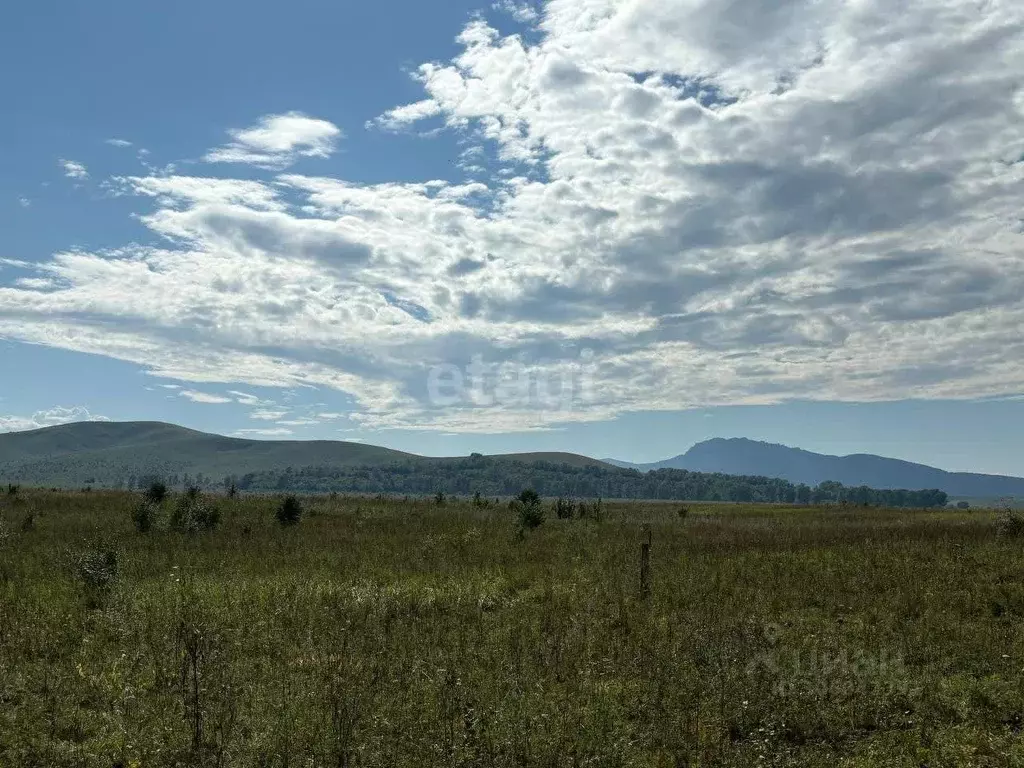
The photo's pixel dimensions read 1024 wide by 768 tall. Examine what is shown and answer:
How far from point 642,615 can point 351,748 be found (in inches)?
298

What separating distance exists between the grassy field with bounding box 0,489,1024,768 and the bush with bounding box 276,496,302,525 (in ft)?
29.5

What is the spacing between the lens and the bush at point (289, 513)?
30.7 m

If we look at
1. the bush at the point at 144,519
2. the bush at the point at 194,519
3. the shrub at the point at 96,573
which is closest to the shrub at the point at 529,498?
the bush at the point at 194,519

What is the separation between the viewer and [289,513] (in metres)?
31.3

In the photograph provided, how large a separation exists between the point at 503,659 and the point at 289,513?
2148 centimetres

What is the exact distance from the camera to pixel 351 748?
8750 mm

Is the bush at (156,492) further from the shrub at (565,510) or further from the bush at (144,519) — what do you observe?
the shrub at (565,510)

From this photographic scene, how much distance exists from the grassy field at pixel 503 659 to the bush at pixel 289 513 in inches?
354

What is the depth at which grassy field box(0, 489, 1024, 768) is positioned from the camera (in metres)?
9.00

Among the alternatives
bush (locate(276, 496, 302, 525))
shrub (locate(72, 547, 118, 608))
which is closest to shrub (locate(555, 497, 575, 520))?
→ bush (locate(276, 496, 302, 525))

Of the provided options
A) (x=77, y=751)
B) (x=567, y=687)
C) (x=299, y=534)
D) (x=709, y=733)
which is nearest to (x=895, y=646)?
(x=709, y=733)

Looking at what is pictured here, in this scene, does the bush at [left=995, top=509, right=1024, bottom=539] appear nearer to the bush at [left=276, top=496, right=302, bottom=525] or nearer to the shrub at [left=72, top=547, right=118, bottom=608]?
the bush at [left=276, top=496, right=302, bottom=525]

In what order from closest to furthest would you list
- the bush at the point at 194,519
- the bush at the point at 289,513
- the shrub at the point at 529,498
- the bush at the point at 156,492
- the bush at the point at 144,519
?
1. the bush at the point at 144,519
2. the bush at the point at 194,519
3. the bush at the point at 289,513
4. the bush at the point at 156,492
5. the shrub at the point at 529,498

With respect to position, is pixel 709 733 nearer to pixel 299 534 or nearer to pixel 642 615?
pixel 642 615
